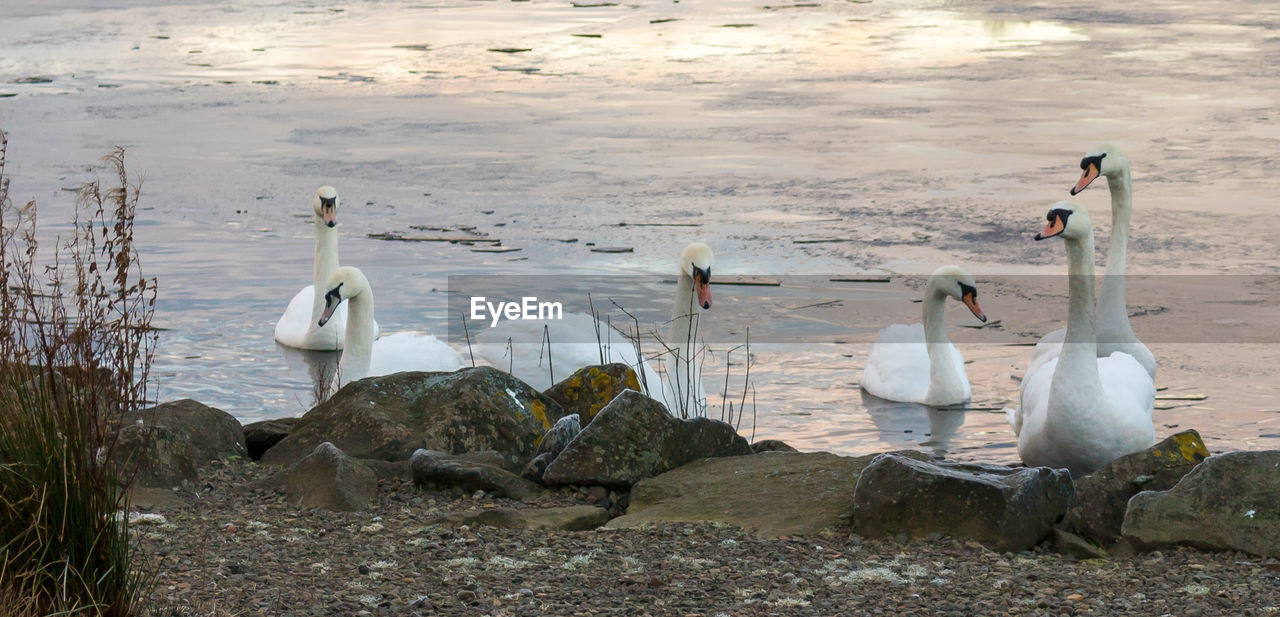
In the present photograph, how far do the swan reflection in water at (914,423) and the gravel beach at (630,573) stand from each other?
291 centimetres

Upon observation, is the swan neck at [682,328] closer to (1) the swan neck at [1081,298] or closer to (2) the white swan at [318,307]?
(1) the swan neck at [1081,298]

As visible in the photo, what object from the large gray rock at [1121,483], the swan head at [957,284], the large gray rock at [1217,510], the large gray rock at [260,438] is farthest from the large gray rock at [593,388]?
the swan head at [957,284]

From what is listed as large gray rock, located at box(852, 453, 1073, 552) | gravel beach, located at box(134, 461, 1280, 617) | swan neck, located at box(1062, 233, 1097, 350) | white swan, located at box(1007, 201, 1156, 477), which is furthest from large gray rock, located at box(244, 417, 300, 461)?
swan neck, located at box(1062, 233, 1097, 350)

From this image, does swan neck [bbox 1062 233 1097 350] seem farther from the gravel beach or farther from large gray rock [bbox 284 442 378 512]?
large gray rock [bbox 284 442 378 512]

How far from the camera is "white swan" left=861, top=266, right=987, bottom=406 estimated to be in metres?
8.46

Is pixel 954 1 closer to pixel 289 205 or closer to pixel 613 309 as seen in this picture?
pixel 289 205

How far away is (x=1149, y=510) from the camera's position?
15.9 ft

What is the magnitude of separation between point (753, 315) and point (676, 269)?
3.64ft

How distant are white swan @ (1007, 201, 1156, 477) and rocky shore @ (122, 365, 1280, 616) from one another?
1178mm

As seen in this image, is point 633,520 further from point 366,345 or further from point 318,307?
point 318,307

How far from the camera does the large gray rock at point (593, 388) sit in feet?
21.9

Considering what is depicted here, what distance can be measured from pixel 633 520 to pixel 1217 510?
176cm

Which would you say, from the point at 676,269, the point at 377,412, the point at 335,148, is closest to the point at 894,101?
the point at 335,148

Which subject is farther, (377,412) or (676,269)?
(676,269)
